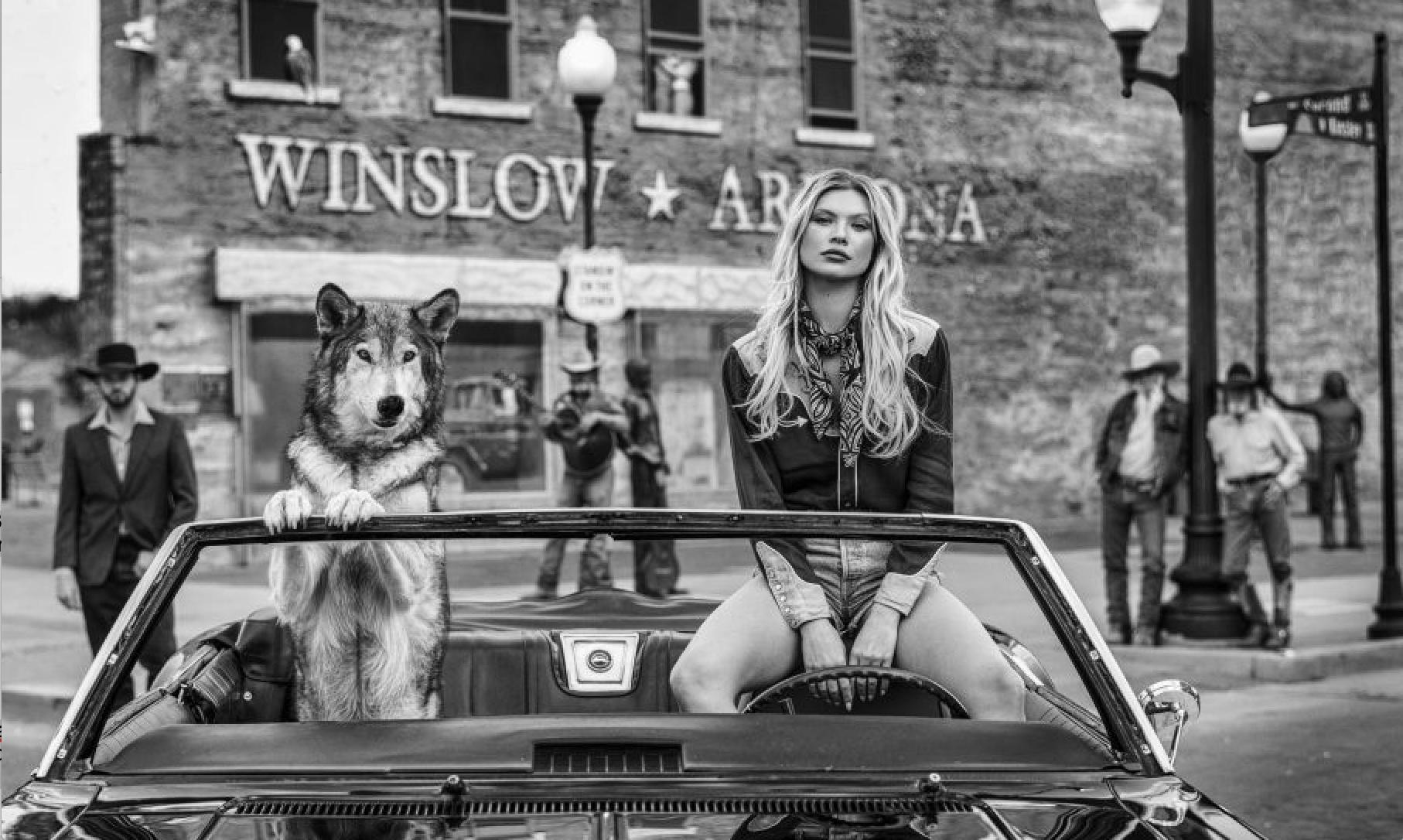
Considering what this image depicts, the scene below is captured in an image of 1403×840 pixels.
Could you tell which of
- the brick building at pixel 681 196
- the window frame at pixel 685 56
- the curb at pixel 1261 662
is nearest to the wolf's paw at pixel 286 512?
the curb at pixel 1261 662

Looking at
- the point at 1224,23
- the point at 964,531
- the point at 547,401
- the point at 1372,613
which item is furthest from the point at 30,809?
the point at 1224,23

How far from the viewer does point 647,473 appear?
14.9 m

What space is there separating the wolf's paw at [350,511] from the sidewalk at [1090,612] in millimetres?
6318

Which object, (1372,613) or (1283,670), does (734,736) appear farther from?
(1372,613)

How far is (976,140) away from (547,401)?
7.45 metres

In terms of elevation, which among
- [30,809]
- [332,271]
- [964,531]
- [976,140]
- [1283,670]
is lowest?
[1283,670]

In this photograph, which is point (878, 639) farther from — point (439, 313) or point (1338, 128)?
point (1338, 128)

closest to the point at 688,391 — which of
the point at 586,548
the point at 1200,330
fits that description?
the point at 586,548

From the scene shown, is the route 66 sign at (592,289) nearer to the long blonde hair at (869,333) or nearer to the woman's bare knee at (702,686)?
the long blonde hair at (869,333)

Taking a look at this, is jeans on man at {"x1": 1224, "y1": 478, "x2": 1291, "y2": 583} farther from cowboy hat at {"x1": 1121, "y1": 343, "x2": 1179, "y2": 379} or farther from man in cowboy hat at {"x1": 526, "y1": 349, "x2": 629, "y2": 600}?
man in cowboy hat at {"x1": 526, "y1": 349, "x2": 629, "y2": 600}

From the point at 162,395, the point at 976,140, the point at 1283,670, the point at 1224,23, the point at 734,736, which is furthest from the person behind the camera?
the point at 1224,23

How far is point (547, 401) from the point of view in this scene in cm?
2144

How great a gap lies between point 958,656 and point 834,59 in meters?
20.8

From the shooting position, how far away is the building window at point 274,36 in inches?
782
